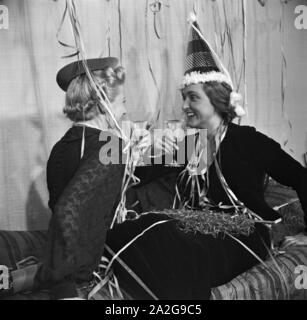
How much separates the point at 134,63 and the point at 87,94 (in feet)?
0.59

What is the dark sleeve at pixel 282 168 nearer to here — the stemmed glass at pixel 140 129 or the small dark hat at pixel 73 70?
the stemmed glass at pixel 140 129

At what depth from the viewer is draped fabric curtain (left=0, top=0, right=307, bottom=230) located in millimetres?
1298

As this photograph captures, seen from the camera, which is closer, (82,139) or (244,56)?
(82,139)

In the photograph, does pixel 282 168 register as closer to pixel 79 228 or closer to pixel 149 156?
pixel 149 156

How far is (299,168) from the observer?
1.37 metres

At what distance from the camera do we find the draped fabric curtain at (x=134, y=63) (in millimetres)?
1298

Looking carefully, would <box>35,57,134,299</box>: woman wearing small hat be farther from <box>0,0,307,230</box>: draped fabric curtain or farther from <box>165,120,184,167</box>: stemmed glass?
<box>165,120,184,167</box>: stemmed glass

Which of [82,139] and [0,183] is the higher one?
[82,139]

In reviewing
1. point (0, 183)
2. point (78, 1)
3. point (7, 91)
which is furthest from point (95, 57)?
point (0, 183)

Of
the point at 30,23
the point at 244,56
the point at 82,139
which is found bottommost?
Answer: the point at 82,139

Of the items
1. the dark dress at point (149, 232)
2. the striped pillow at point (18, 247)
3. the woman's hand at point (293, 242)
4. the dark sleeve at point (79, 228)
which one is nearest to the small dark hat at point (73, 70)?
the dark dress at point (149, 232)

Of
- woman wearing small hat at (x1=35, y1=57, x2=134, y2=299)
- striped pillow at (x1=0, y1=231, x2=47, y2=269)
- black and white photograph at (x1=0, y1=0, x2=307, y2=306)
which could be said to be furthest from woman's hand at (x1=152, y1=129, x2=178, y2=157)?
striped pillow at (x1=0, y1=231, x2=47, y2=269)

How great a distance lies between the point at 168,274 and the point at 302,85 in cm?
77
